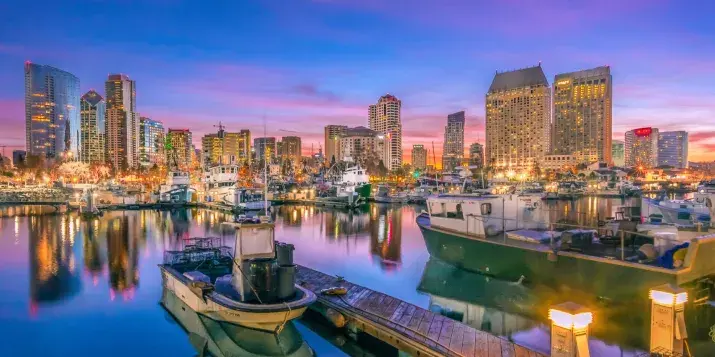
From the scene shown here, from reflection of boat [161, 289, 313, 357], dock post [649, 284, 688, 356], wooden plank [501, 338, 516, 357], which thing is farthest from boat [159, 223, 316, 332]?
dock post [649, 284, 688, 356]

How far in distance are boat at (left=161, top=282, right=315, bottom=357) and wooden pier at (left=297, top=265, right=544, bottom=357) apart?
61.0 inches

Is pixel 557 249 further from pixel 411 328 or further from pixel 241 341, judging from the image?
pixel 241 341

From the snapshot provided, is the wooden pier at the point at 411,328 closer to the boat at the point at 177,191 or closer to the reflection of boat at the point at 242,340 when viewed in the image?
the reflection of boat at the point at 242,340

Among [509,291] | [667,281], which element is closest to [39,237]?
[509,291]

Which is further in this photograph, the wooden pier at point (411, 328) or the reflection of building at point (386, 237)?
the reflection of building at point (386, 237)

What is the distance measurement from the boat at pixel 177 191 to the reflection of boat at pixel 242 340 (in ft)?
200

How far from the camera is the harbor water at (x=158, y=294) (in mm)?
15289

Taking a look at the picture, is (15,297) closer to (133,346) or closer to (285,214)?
(133,346)

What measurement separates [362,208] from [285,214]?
13.9m

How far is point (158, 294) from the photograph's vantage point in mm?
21109

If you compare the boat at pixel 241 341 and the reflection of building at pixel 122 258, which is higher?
the boat at pixel 241 341

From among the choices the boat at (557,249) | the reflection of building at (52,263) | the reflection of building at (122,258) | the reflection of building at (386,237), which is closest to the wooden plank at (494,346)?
the boat at (557,249)

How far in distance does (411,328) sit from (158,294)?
14.0 metres

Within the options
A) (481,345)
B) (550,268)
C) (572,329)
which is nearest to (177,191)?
(550,268)
